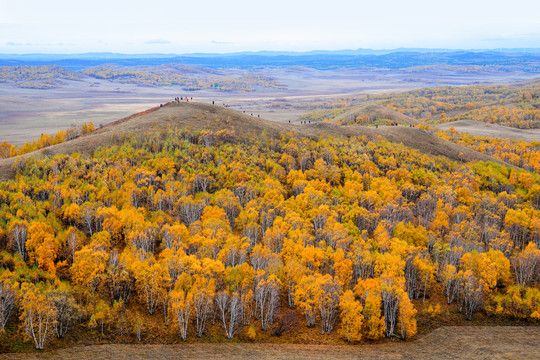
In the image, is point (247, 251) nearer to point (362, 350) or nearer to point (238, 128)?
point (362, 350)

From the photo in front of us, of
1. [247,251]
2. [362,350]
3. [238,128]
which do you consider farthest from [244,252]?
[238,128]

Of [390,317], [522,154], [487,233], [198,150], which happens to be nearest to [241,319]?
[390,317]

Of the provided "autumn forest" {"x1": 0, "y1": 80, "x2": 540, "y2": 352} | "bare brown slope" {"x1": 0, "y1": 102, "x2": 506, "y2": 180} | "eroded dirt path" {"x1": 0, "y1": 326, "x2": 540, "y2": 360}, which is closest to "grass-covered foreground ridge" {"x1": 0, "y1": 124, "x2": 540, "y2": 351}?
"autumn forest" {"x1": 0, "y1": 80, "x2": 540, "y2": 352}

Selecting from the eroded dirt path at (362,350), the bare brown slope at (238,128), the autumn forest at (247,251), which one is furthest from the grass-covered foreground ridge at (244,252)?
the bare brown slope at (238,128)

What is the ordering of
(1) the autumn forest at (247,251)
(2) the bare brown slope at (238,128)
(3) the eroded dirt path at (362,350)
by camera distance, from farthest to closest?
(2) the bare brown slope at (238,128) < (1) the autumn forest at (247,251) < (3) the eroded dirt path at (362,350)

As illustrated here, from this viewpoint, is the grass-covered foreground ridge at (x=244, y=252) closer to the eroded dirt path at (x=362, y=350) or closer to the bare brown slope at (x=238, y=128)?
the eroded dirt path at (x=362, y=350)

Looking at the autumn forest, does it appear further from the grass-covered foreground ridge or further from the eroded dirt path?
the eroded dirt path
